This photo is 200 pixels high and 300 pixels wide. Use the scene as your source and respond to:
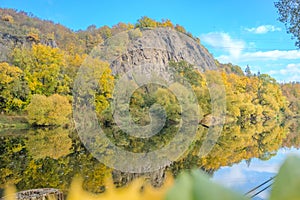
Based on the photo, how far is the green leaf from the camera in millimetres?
171

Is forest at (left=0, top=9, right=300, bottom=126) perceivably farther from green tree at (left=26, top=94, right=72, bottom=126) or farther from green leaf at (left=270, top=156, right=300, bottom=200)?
green leaf at (left=270, top=156, right=300, bottom=200)

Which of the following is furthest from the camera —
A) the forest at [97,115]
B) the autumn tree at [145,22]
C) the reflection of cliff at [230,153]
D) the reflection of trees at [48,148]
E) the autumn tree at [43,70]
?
the autumn tree at [145,22]

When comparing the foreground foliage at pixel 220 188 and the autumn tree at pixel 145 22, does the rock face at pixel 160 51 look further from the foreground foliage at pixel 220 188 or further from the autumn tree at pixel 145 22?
the foreground foliage at pixel 220 188

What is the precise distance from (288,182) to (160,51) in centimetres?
5148

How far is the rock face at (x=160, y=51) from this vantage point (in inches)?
1666

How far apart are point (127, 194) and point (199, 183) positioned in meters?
0.07

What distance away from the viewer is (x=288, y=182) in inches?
6.9

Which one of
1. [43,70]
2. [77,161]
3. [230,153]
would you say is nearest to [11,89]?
[43,70]

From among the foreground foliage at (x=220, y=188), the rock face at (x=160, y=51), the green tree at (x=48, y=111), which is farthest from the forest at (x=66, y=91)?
the foreground foliage at (x=220, y=188)

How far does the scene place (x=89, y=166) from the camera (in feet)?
33.6

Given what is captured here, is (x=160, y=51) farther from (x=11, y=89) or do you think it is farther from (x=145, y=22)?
(x=11, y=89)

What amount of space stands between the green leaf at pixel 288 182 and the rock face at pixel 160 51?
37.3m

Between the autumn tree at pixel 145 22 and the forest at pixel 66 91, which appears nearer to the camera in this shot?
the forest at pixel 66 91

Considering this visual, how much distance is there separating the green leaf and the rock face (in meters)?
37.3
